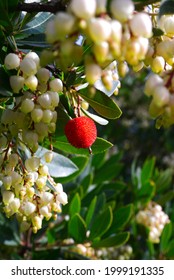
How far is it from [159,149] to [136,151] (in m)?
0.20

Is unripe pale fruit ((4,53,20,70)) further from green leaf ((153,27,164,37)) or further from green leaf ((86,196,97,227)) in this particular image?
green leaf ((86,196,97,227))

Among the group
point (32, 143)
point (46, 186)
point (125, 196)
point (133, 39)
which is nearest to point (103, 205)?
point (125, 196)

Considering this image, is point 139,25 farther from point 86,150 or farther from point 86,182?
point 86,182

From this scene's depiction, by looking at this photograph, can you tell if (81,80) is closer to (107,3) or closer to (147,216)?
(107,3)

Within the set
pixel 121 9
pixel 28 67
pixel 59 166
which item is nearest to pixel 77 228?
pixel 59 166

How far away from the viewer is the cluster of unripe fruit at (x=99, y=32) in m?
0.67

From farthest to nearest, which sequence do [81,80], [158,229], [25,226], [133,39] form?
[158,229] < [25,226] < [81,80] < [133,39]

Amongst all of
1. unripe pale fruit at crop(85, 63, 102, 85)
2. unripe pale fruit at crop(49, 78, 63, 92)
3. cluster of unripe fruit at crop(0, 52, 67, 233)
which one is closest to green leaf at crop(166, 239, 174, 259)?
cluster of unripe fruit at crop(0, 52, 67, 233)

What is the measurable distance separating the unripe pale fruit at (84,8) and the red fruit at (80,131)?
0.40 m

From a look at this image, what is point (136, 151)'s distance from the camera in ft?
13.8

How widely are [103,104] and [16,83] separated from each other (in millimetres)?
246

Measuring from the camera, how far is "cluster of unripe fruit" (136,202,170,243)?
7.13ft

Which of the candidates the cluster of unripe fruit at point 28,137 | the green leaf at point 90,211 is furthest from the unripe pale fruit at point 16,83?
the green leaf at point 90,211

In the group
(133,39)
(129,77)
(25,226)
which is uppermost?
(133,39)
